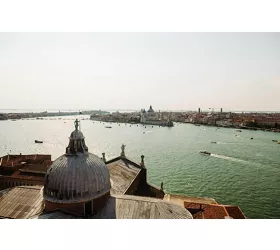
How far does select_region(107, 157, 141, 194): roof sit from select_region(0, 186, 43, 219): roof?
1.94m

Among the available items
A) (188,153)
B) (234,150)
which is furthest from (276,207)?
(234,150)

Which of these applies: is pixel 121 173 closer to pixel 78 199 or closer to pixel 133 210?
pixel 133 210

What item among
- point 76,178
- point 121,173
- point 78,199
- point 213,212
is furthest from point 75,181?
point 213,212

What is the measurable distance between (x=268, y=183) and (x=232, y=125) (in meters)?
44.2

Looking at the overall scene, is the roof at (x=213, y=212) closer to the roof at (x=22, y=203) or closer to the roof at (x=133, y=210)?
the roof at (x=133, y=210)

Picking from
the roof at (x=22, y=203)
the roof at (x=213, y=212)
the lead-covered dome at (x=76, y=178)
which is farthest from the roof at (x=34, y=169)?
the lead-covered dome at (x=76, y=178)

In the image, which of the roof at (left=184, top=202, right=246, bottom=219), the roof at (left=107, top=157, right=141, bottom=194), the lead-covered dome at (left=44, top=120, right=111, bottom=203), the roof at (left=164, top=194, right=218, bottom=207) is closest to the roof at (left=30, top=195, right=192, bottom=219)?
the lead-covered dome at (left=44, top=120, right=111, bottom=203)

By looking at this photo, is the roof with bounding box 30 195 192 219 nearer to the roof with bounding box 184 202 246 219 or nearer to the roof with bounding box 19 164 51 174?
the roof with bounding box 184 202 246 219

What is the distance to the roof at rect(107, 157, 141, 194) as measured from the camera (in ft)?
24.0

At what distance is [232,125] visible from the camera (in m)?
56.4

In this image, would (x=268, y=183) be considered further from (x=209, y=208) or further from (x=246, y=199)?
(x=209, y=208)

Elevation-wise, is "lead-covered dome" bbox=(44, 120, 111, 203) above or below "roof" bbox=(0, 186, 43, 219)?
above

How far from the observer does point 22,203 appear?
588 centimetres

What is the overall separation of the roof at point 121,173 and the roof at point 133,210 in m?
1.37
